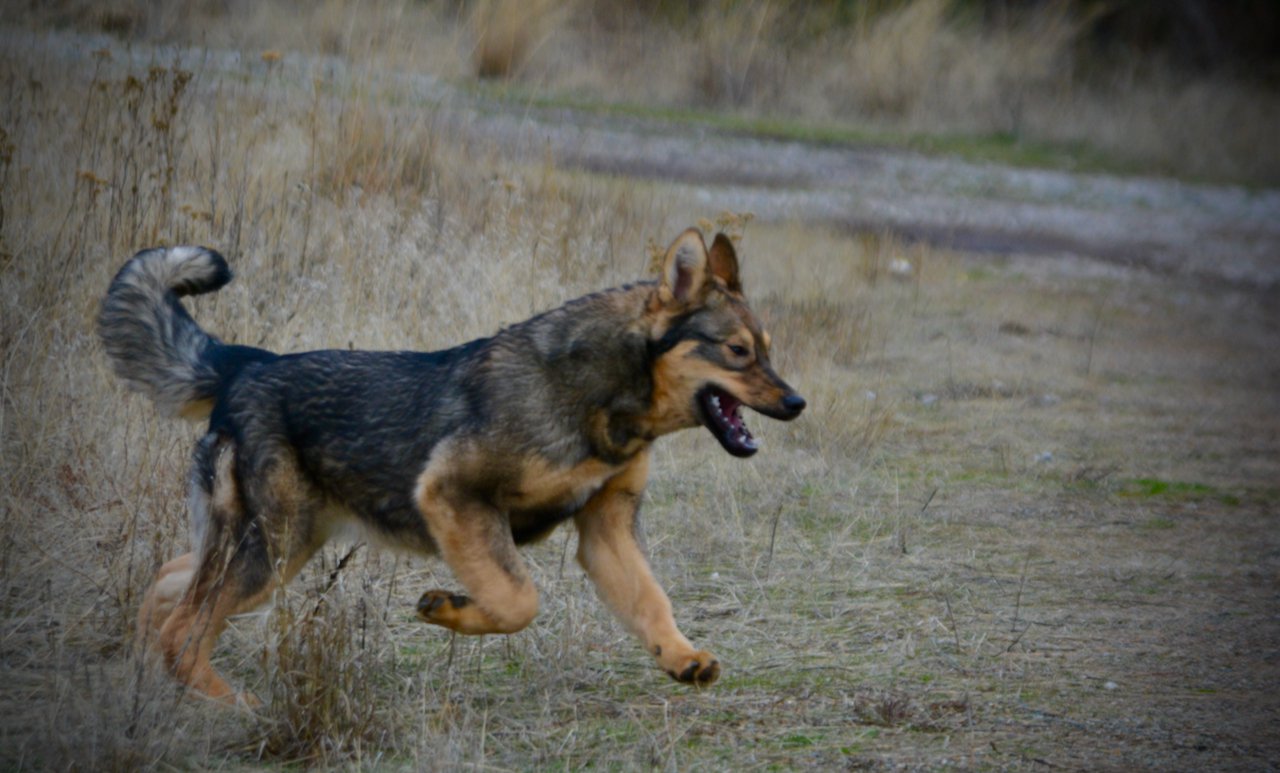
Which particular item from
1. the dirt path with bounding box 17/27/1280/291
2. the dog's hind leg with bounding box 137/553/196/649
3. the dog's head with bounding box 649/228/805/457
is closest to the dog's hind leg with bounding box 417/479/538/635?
the dog's head with bounding box 649/228/805/457

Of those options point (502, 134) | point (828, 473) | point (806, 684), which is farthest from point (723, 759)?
point (502, 134)

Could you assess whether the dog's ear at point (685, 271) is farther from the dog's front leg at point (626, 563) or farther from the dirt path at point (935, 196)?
the dirt path at point (935, 196)

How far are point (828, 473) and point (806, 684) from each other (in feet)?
9.61

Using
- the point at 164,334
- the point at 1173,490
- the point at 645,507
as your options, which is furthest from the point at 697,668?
the point at 1173,490

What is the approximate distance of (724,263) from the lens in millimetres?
5574

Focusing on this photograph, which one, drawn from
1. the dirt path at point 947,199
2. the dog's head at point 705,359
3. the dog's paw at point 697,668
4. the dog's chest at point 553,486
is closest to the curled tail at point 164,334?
the dog's chest at point 553,486

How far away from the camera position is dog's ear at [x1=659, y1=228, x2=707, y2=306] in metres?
5.28

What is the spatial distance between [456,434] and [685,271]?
3.31 feet

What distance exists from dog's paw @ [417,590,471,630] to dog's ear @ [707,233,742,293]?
5.14 feet

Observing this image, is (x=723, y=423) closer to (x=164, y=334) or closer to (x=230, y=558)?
(x=230, y=558)

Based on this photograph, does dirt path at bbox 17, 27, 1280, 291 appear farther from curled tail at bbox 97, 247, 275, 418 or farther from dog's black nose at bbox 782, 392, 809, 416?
dog's black nose at bbox 782, 392, 809, 416

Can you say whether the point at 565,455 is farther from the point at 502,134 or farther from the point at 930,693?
the point at 502,134

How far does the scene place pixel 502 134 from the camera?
1346 centimetres

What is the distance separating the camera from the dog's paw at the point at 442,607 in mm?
4820
